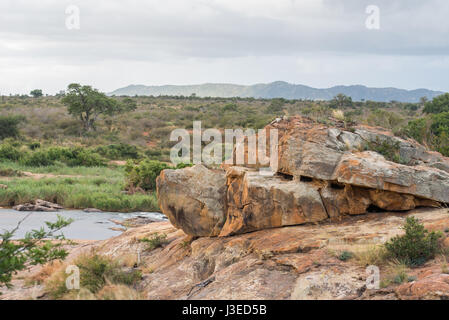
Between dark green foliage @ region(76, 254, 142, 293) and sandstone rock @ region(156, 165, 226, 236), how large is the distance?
5.01ft

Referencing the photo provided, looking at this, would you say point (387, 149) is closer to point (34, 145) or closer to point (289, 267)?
point (289, 267)

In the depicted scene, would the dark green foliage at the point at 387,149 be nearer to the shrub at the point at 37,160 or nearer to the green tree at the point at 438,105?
the shrub at the point at 37,160

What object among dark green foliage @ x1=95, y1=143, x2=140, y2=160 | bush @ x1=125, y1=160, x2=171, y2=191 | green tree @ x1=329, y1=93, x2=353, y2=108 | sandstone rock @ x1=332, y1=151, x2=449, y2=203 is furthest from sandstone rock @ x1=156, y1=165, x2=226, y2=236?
green tree @ x1=329, y1=93, x2=353, y2=108

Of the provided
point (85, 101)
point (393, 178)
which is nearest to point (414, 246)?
point (393, 178)

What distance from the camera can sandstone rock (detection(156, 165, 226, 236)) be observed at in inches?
348

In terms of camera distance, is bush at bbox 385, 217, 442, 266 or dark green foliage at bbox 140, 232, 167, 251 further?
dark green foliage at bbox 140, 232, 167, 251

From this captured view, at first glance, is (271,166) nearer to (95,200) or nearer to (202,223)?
(202,223)

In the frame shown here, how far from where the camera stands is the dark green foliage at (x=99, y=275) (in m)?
7.14

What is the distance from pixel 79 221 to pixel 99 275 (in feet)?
29.6

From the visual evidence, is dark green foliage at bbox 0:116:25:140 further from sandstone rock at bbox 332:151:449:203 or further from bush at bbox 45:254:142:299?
sandstone rock at bbox 332:151:449:203

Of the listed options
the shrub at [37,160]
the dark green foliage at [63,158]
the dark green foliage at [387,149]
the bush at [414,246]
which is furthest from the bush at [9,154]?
the bush at [414,246]

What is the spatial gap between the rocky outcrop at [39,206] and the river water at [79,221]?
0.99 feet

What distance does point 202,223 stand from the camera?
8.91 m

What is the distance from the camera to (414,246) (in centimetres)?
622
